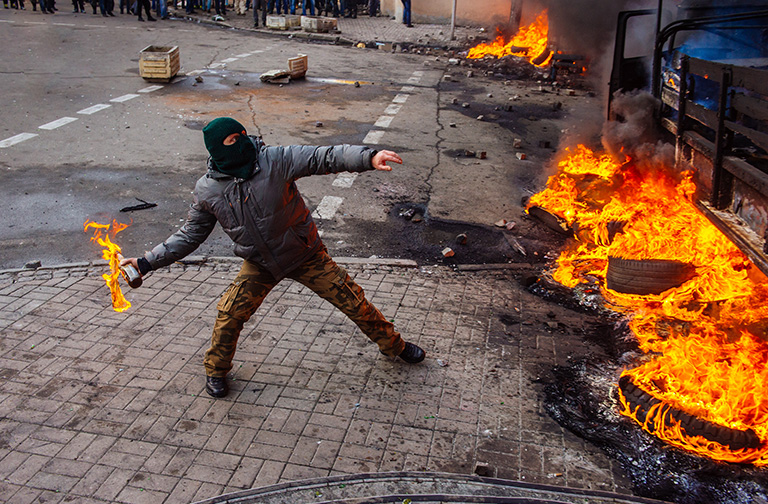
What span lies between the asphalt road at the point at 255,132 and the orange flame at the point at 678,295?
712 mm

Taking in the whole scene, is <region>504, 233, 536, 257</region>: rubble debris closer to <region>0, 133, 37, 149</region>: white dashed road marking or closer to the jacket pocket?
the jacket pocket

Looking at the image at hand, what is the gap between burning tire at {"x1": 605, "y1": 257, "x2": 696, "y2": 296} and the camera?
16.9ft

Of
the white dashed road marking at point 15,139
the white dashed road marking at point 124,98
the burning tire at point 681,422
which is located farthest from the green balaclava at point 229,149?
the white dashed road marking at point 124,98

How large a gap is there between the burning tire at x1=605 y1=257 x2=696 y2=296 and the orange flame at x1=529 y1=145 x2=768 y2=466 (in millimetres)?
70

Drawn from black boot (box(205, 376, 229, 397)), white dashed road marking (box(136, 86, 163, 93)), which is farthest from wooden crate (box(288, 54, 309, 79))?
black boot (box(205, 376, 229, 397))

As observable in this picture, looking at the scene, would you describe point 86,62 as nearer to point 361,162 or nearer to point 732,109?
point 361,162

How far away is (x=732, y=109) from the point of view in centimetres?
419

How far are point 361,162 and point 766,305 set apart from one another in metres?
3.52

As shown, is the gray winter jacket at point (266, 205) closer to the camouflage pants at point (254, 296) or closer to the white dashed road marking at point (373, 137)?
the camouflage pants at point (254, 296)

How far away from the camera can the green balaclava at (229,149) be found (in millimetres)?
3498

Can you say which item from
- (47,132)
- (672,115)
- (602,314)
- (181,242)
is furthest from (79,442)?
(47,132)

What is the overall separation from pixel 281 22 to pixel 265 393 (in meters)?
21.7

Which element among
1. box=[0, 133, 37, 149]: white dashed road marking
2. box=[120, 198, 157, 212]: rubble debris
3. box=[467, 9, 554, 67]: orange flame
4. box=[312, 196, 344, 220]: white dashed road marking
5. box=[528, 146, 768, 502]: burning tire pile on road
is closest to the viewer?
box=[528, 146, 768, 502]: burning tire pile on road

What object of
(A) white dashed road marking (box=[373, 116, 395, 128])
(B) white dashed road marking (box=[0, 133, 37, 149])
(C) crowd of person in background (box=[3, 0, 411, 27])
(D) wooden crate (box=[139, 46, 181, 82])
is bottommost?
(B) white dashed road marking (box=[0, 133, 37, 149])
